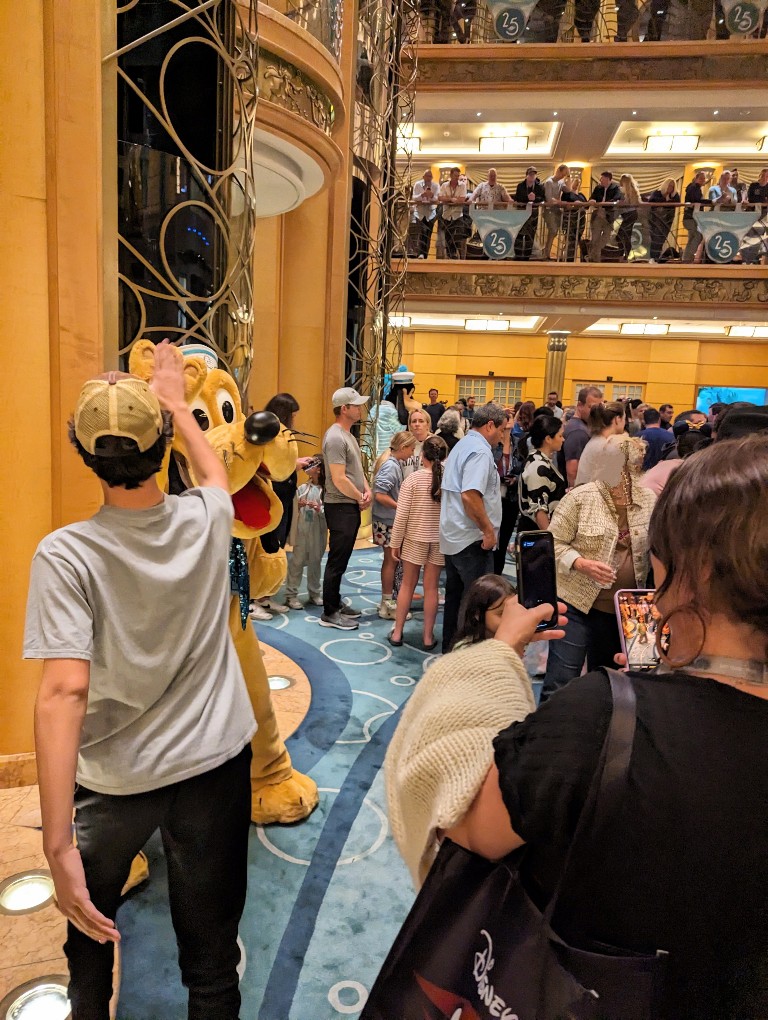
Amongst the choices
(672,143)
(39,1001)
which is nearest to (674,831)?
(39,1001)

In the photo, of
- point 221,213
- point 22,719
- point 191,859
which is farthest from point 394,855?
point 221,213

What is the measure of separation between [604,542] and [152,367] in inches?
70.7

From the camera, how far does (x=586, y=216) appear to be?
12.3 metres

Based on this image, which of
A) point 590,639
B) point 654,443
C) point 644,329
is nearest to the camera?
point 590,639

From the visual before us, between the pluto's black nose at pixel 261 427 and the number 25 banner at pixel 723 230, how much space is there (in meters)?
12.2

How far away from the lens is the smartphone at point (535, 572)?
1.56 metres

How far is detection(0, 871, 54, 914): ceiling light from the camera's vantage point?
2.05 meters

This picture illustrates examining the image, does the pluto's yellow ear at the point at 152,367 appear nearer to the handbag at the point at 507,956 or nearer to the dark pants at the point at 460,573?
the handbag at the point at 507,956

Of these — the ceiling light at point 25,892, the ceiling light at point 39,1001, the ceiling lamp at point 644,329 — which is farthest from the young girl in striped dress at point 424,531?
the ceiling lamp at point 644,329

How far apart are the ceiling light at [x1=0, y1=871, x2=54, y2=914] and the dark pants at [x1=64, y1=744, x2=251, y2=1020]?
80 cm

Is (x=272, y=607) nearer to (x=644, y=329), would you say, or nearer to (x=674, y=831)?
(x=674, y=831)

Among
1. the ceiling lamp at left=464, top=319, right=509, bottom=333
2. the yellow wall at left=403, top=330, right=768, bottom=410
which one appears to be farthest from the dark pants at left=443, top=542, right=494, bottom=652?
the yellow wall at left=403, top=330, right=768, bottom=410

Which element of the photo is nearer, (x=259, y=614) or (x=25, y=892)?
(x=25, y=892)

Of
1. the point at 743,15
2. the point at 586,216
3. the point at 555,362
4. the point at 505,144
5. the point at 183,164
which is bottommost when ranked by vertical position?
the point at 183,164
